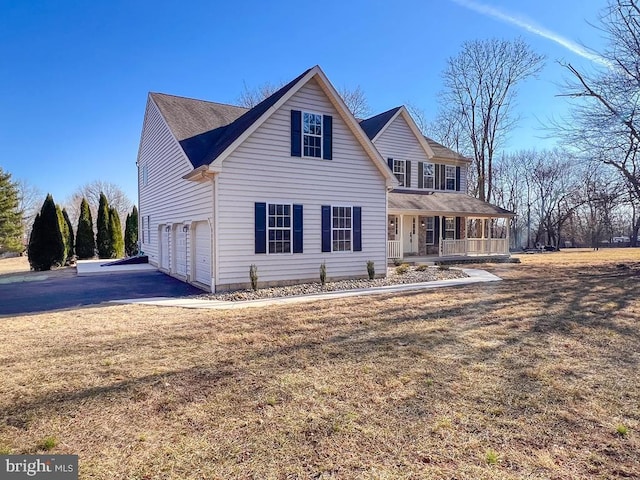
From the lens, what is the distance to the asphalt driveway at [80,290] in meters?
9.23

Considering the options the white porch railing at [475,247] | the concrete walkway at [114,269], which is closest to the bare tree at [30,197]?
→ the concrete walkway at [114,269]

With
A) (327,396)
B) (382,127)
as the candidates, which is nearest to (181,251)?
(327,396)

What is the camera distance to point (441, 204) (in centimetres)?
2052

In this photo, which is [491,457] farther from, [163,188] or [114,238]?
[114,238]

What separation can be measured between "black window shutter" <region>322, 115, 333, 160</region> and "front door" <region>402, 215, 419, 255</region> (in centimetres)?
945

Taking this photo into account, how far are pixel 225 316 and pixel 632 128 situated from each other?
Result: 1883cm

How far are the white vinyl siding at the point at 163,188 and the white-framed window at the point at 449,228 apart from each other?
14854 millimetres

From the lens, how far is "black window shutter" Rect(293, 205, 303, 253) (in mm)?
11570

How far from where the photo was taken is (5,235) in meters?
30.5

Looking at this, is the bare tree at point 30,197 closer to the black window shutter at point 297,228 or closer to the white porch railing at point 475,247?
the black window shutter at point 297,228

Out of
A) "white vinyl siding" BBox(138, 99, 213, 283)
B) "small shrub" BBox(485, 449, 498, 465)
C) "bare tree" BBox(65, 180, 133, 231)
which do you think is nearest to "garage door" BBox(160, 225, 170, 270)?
"white vinyl siding" BBox(138, 99, 213, 283)

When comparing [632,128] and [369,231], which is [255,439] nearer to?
[369,231]

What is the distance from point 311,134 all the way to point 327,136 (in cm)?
58

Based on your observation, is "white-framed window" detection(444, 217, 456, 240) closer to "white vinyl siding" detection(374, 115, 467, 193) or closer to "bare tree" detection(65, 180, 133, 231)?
"white vinyl siding" detection(374, 115, 467, 193)
